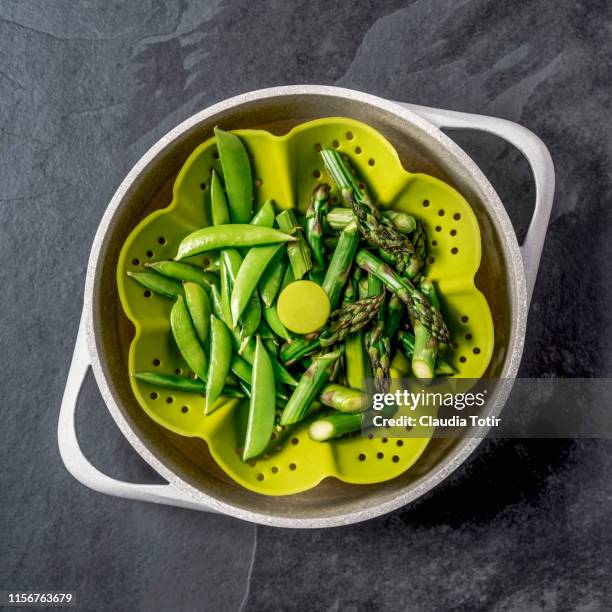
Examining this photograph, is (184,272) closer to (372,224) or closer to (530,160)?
(372,224)

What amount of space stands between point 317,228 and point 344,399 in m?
0.33

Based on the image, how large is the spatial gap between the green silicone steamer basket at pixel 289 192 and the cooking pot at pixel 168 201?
4cm

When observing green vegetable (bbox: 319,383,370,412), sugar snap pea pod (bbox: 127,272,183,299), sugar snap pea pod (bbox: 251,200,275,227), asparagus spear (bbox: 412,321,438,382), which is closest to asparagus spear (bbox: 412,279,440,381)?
asparagus spear (bbox: 412,321,438,382)

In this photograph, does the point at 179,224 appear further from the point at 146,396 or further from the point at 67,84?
the point at 67,84

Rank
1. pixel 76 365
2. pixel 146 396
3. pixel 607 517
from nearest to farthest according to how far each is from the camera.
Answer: pixel 146 396
pixel 76 365
pixel 607 517

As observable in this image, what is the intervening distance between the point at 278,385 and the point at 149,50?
0.87 metres

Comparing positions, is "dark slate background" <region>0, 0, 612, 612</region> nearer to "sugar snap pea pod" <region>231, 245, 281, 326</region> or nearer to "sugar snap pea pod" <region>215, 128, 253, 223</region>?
"sugar snap pea pod" <region>215, 128, 253, 223</region>

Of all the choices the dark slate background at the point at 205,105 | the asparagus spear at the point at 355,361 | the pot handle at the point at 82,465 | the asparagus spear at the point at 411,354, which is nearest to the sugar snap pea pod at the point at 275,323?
the asparagus spear at the point at 355,361

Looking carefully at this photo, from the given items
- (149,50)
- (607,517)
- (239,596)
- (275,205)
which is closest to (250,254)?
(275,205)

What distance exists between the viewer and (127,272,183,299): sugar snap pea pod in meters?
1.28

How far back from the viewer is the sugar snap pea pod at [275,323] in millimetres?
1305

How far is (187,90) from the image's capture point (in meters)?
1.60

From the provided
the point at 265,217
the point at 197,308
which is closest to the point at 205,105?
the point at 265,217

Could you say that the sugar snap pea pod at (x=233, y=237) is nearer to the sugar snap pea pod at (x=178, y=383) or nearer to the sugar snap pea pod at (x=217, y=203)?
the sugar snap pea pod at (x=217, y=203)
